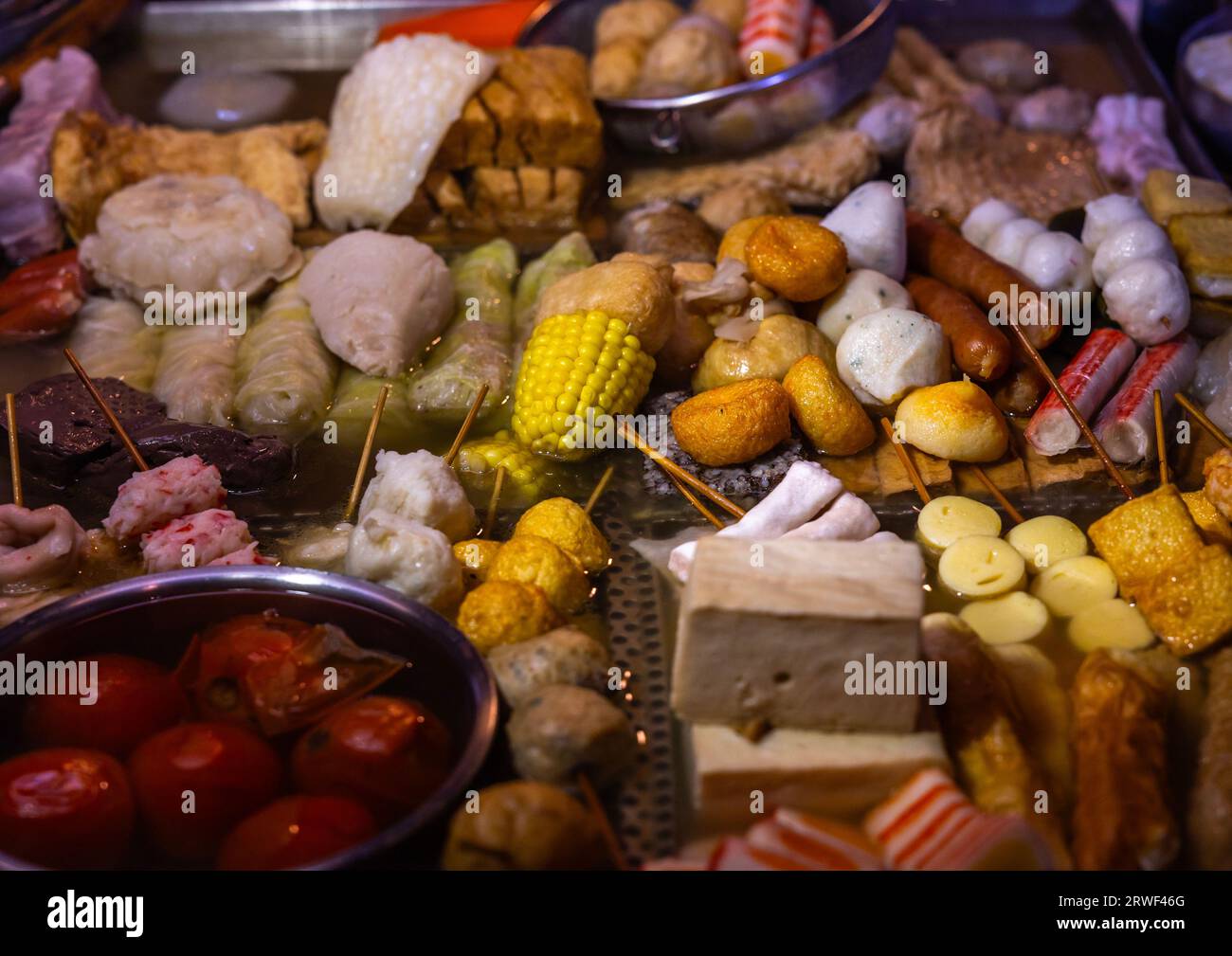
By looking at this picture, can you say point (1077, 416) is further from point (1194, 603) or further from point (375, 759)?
point (375, 759)

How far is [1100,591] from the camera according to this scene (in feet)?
10.3

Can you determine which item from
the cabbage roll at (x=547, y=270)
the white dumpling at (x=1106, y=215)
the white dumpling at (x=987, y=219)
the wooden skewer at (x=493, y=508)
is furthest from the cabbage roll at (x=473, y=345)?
the white dumpling at (x=1106, y=215)

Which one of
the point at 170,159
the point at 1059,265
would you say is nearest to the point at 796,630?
the point at 1059,265

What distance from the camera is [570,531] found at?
3197 mm

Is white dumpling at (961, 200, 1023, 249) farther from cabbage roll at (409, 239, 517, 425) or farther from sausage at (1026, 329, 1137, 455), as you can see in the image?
cabbage roll at (409, 239, 517, 425)

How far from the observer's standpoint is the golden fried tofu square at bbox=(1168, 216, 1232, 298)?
4.08 m

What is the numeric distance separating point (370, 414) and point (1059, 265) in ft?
8.60

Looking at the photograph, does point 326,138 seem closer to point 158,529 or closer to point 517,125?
point 517,125

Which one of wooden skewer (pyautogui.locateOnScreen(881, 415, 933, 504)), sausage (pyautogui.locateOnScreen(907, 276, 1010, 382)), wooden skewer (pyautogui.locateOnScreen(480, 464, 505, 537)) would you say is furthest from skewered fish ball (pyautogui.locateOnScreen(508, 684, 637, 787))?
sausage (pyautogui.locateOnScreen(907, 276, 1010, 382))

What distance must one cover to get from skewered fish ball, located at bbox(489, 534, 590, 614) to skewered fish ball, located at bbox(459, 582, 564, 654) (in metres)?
0.08

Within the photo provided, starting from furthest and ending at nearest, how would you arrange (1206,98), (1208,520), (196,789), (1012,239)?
(1206,98) → (1012,239) → (1208,520) → (196,789)

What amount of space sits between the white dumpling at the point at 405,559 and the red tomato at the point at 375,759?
48cm

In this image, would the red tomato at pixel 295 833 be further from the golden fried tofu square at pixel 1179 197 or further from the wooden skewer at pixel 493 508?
the golden fried tofu square at pixel 1179 197

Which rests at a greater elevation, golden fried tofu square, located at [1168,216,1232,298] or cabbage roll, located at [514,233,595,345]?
golden fried tofu square, located at [1168,216,1232,298]
